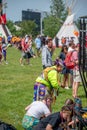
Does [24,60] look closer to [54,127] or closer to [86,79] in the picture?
[86,79]

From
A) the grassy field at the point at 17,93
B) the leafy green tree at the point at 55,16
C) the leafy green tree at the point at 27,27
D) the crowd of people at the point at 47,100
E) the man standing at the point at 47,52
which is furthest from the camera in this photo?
the leafy green tree at the point at 55,16

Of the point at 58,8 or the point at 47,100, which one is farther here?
the point at 58,8

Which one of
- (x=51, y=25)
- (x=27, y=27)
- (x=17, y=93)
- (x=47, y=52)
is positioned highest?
(x=47, y=52)

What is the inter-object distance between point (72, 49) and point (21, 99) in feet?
7.82

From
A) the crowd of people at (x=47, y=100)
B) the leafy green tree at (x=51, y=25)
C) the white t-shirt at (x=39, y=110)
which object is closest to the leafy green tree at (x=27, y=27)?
the leafy green tree at (x=51, y=25)

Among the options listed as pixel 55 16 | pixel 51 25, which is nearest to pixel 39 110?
pixel 51 25

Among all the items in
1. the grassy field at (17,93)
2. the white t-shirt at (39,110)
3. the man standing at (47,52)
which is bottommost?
the grassy field at (17,93)

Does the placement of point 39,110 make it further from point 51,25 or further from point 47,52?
point 51,25

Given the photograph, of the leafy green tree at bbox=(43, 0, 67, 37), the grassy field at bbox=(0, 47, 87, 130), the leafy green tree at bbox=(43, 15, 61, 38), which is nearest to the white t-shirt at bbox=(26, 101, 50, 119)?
the grassy field at bbox=(0, 47, 87, 130)

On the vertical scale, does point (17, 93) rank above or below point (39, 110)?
below

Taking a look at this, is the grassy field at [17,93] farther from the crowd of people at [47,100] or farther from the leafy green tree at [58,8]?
the leafy green tree at [58,8]

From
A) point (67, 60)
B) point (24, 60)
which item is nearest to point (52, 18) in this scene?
point (24, 60)

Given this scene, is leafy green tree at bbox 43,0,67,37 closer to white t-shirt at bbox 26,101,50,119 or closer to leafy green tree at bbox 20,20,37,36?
leafy green tree at bbox 20,20,37,36

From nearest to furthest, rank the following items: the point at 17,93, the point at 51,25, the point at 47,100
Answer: the point at 47,100 < the point at 17,93 < the point at 51,25
